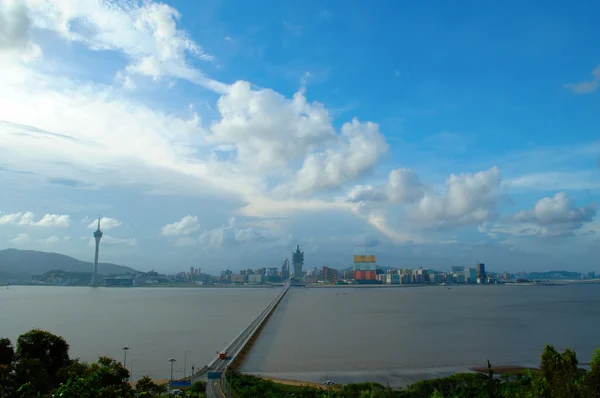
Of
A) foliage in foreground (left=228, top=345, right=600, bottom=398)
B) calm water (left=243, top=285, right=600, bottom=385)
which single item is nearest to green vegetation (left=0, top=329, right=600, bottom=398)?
foliage in foreground (left=228, top=345, right=600, bottom=398)

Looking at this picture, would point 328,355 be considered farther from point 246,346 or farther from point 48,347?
point 48,347

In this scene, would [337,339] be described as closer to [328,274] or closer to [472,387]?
[472,387]

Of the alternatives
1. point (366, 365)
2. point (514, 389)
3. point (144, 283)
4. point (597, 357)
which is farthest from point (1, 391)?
point (144, 283)

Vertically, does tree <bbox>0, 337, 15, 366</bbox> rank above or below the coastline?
above

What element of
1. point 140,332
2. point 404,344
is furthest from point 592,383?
point 140,332

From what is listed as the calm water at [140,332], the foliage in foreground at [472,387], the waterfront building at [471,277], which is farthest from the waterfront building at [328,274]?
the foliage in foreground at [472,387]

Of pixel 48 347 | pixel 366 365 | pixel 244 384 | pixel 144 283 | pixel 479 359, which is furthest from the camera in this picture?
pixel 144 283

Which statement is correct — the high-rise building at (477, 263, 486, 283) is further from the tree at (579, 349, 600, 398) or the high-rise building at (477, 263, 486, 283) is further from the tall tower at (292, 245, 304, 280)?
the tree at (579, 349, 600, 398)
